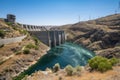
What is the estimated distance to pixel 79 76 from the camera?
31.1m

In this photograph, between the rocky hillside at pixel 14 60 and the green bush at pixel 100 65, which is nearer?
the green bush at pixel 100 65

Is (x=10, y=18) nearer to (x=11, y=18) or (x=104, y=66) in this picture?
(x=11, y=18)

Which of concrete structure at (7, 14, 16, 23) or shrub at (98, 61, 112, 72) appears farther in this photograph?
concrete structure at (7, 14, 16, 23)

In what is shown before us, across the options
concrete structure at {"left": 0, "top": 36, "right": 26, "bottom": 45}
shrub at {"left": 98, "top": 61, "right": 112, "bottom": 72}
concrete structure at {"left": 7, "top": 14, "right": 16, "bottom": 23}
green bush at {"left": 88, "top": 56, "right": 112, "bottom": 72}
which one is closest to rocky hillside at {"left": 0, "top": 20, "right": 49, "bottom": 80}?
concrete structure at {"left": 0, "top": 36, "right": 26, "bottom": 45}

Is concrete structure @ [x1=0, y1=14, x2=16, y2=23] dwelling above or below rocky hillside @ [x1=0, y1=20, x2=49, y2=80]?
above

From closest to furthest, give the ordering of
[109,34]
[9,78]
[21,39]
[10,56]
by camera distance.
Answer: [9,78] → [10,56] → [21,39] → [109,34]

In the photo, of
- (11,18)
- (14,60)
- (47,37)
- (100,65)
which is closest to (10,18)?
(11,18)

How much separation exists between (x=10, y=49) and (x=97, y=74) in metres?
52.6

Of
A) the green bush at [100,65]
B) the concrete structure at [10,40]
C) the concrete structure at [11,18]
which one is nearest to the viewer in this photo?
the green bush at [100,65]

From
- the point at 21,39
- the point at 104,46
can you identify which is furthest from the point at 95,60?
the point at 104,46

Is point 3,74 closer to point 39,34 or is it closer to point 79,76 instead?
point 79,76

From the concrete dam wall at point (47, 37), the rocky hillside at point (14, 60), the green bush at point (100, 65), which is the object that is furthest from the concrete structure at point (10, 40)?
the green bush at point (100, 65)

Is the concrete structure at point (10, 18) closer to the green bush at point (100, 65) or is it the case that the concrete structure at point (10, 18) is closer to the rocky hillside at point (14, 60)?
the rocky hillside at point (14, 60)

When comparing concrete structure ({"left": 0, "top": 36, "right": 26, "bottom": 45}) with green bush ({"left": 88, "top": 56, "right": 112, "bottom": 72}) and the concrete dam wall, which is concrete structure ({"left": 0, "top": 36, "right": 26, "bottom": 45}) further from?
green bush ({"left": 88, "top": 56, "right": 112, "bottom": 72})
